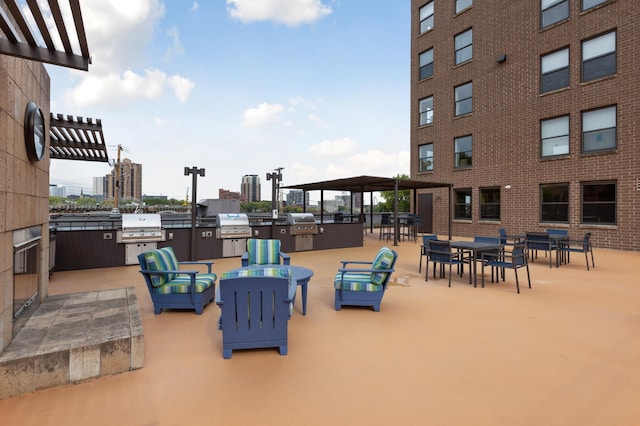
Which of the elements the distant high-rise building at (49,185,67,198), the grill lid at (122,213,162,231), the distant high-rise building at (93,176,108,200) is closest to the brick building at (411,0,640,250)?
the grill lid at (122,213,162,231)

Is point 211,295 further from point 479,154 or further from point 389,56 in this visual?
point 389,56

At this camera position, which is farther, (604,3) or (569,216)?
(569,216)

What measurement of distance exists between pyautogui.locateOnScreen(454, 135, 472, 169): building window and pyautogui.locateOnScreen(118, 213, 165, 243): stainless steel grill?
45.6ft

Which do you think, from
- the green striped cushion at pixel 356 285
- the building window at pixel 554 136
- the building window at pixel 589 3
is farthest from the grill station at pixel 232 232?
the building window at pixel 589 3

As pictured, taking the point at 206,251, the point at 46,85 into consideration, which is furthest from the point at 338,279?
the point at 206,251

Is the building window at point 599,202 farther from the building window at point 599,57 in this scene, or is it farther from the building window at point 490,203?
the building window at point 599,57

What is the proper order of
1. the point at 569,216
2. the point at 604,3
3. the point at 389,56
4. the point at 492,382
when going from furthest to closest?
the point at 389,56
the point at 569,216
the point at 604,3
the point at 492,382

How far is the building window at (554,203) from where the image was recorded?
12.3 metres

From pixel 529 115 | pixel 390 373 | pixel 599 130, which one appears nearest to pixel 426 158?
pixel 529 115

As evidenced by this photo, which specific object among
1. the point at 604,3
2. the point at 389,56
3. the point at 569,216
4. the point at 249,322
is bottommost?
the point at 249,322

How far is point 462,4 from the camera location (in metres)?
16.1

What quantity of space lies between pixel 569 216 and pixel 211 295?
13318mm

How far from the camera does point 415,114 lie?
1842 centimetres

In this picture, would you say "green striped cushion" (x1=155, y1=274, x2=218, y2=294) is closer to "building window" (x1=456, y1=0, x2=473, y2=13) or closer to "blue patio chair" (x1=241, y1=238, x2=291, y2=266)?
"blue patio chair" (x1=241, y1=238, x2=291, y2=266)
